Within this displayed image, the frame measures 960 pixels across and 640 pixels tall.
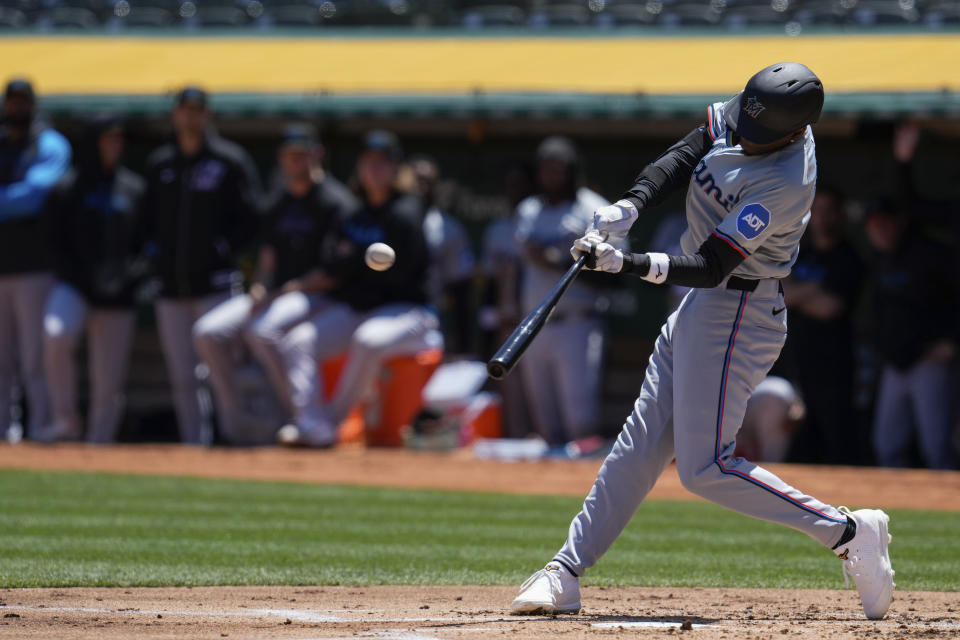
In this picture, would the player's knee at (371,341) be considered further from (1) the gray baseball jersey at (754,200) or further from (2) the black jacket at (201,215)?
(1) the gray baseball jersey at (754,200)

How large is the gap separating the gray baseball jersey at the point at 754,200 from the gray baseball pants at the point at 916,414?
16.7 ft

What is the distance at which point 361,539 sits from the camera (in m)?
6.36

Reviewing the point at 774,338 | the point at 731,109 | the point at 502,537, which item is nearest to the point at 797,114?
the point at 731,109

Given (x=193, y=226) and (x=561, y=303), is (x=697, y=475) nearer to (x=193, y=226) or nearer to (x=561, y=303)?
(x=561, y=303)

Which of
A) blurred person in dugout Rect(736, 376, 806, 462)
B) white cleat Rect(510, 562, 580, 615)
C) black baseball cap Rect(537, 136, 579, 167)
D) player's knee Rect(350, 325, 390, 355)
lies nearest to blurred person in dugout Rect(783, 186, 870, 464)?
blurred person in dugout Rect(736, 376, 806, 462)

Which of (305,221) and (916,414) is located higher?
(305,221)

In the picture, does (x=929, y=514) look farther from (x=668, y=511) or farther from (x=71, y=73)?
(x=71, y=73)

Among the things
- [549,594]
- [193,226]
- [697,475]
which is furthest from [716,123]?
[193,226]

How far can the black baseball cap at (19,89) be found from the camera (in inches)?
399

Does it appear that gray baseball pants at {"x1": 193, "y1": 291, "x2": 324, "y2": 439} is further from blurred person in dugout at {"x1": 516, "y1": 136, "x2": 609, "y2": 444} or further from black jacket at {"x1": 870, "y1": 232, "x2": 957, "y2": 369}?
black jacket at {"x1": 870, "y1": 232, "x2": 957, "y2": 369}

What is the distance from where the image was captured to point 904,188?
9.30 m

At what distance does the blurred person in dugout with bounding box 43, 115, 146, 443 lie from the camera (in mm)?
10352

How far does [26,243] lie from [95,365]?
1.03 m

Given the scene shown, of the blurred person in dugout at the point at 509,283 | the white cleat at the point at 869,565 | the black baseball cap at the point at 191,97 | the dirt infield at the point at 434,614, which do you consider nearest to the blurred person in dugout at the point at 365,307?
the blurred person in dugout at the point at 509,283
